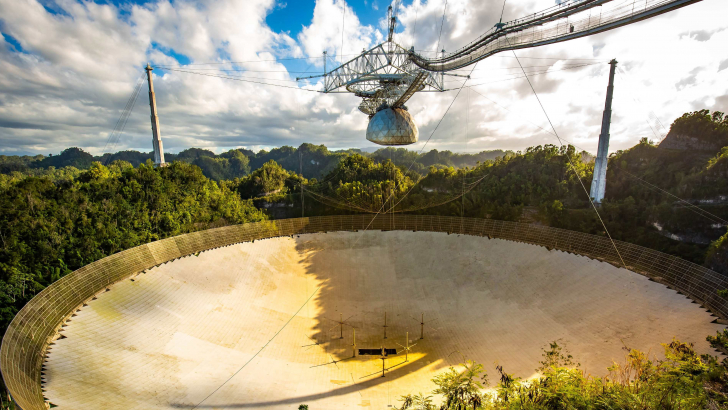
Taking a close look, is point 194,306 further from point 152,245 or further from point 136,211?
point 136,211

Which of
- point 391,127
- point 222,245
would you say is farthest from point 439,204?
point 222,245

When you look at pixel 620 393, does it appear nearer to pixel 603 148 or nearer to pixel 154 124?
pixel 603 148

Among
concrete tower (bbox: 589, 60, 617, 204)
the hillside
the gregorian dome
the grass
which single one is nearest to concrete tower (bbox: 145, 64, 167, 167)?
the hillside

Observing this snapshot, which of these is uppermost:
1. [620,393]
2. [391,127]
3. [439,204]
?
[391,127]

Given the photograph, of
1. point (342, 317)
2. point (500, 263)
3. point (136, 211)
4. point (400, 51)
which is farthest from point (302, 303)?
point (136, 211)

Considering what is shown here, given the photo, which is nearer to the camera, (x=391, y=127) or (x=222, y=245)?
(x=222, y=245)

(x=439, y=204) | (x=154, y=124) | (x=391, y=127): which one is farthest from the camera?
(x=439, y=204)
